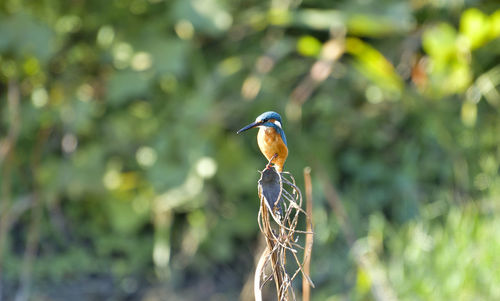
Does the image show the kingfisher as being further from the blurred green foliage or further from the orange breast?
the blurred green foliage

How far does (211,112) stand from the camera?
2.12m

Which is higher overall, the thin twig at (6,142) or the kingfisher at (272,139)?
the thin twig at (6,142)

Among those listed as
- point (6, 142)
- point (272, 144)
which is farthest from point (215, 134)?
point (272, 144)

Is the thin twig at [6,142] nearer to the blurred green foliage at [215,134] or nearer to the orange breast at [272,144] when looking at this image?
the blurred green foliage at [215,134]

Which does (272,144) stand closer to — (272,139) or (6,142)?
(272,139)

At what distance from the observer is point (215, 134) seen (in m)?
2.19

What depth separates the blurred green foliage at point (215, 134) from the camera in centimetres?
213

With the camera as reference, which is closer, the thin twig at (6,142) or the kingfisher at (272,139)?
the kingfisher at (272,139)

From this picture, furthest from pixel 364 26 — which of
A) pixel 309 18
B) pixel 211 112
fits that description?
pixel 211 112

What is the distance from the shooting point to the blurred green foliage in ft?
7.00

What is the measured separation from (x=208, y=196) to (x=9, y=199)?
893 millimetres

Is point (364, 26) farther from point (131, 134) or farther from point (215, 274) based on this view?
point (215, 274)

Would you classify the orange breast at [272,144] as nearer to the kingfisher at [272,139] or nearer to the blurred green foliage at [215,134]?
the kingfisher at [272,139]

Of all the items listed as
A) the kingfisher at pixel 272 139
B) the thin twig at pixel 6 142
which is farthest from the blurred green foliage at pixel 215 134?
the kingfisher at pixel 272 139
